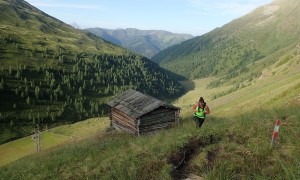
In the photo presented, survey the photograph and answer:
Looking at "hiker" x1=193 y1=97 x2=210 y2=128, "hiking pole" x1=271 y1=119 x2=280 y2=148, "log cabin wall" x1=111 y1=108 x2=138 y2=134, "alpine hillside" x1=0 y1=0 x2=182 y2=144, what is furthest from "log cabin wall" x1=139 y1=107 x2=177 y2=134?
"alpine hillside" x1=0 y1=0 x2=182 y2=144

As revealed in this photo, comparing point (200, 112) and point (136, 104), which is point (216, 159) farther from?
point (136, 104)

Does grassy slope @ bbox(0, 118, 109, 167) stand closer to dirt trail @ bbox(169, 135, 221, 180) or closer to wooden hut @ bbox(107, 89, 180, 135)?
wooden hut @ bbox(107, 89, 180, 135)

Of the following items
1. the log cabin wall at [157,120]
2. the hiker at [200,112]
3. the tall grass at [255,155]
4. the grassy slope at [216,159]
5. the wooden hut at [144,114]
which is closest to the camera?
the tall grass at [255,155]

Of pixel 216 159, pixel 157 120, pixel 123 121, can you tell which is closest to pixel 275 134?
pixel 216 159

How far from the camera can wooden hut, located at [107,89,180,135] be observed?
40.8 metres

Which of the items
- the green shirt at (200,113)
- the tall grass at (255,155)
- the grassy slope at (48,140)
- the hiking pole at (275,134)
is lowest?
the grassy slope at (48,140)

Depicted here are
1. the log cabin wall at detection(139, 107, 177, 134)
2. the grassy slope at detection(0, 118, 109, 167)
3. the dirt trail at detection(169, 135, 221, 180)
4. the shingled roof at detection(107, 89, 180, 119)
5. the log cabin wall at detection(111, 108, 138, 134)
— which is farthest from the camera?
the grassy slope at detection(0, 118, 109, 167)

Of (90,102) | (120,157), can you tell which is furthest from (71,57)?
(120,157)

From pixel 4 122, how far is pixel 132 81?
10277 centimetres

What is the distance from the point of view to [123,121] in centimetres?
4562

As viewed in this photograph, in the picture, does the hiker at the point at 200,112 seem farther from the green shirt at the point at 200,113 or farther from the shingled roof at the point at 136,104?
the shingled roof at the point at 136,104

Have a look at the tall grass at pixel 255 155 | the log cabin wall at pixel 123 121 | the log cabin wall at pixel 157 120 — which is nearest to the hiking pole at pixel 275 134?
the tall grass at pixel 255 155

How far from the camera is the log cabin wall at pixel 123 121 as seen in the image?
4213 centimetres

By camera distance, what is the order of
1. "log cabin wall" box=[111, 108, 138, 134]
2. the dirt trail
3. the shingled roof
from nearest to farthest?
the dirt trail < the shingled roof < "log cabin wall" box=[111, 108, 138, 134]
